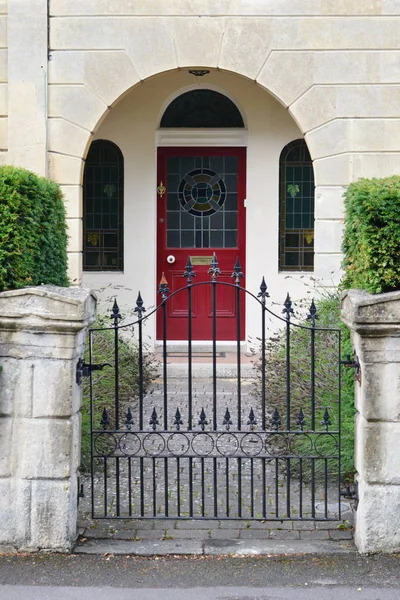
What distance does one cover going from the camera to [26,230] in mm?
5469

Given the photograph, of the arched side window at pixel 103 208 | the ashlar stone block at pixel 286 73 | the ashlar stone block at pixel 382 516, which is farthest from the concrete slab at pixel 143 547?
the arched side window at pixel 103 208

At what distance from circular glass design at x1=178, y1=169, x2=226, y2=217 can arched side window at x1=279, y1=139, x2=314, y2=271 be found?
792 millimetres

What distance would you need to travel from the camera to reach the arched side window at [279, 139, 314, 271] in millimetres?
11469

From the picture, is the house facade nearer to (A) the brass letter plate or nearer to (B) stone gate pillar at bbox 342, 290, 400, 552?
(A) the brass letter plate

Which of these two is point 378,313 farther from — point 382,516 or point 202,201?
point 202,201

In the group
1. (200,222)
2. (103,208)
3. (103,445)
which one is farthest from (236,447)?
(103,208)

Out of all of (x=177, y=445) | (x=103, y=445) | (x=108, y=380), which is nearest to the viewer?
(x=103, y=445)

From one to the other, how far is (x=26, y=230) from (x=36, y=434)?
1211mm

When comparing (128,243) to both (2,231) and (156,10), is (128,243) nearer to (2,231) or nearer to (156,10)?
(156,10)

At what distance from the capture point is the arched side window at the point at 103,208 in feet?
38.0

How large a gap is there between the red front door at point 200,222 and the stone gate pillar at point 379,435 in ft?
21.4

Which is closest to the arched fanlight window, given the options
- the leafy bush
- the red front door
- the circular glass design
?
the red front door

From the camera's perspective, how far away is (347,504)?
6129 millimetres

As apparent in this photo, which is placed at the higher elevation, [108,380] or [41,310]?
[41,310]
